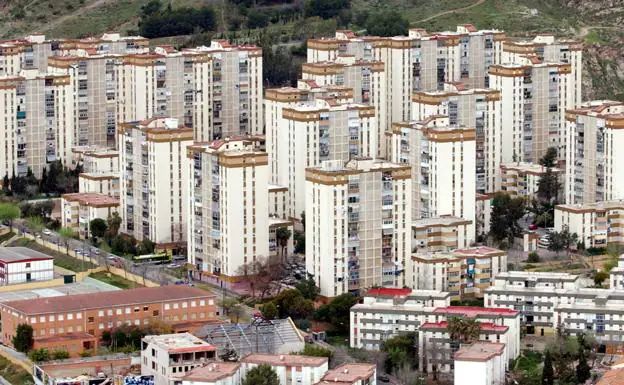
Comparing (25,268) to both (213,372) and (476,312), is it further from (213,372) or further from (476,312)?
(476,312)

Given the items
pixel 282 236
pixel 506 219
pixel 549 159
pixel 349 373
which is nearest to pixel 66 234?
pixel 282 236

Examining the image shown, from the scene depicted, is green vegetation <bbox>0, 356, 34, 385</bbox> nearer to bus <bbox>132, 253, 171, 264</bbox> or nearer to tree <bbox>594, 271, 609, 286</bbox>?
bus <bbox>132, 253, 171, 264</bbox>

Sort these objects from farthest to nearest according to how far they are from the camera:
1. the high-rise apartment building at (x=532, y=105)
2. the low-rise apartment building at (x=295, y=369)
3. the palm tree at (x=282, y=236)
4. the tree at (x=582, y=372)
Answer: the high-rise apartment building at (x=532, y=105)
the palm tree at (x=282, y=236)
the tree at (x=582, y=372)
the low-rise apartment building at (x=295, y=369)

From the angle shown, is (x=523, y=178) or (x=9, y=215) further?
(x=523, y=178)

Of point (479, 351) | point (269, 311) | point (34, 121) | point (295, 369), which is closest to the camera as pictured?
A: point (295, 369)

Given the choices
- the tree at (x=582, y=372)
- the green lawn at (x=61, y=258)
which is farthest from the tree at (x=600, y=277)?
the green lawn at (x=61, y=258)

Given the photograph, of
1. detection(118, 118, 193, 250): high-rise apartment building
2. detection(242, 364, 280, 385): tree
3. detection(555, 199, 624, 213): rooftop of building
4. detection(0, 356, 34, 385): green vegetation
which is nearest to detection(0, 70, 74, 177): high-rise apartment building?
detection(118, 118, 193, 250): high-rise apartment building

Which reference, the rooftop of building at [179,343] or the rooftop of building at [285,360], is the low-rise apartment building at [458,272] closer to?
the rooftop of building at [179,343]
